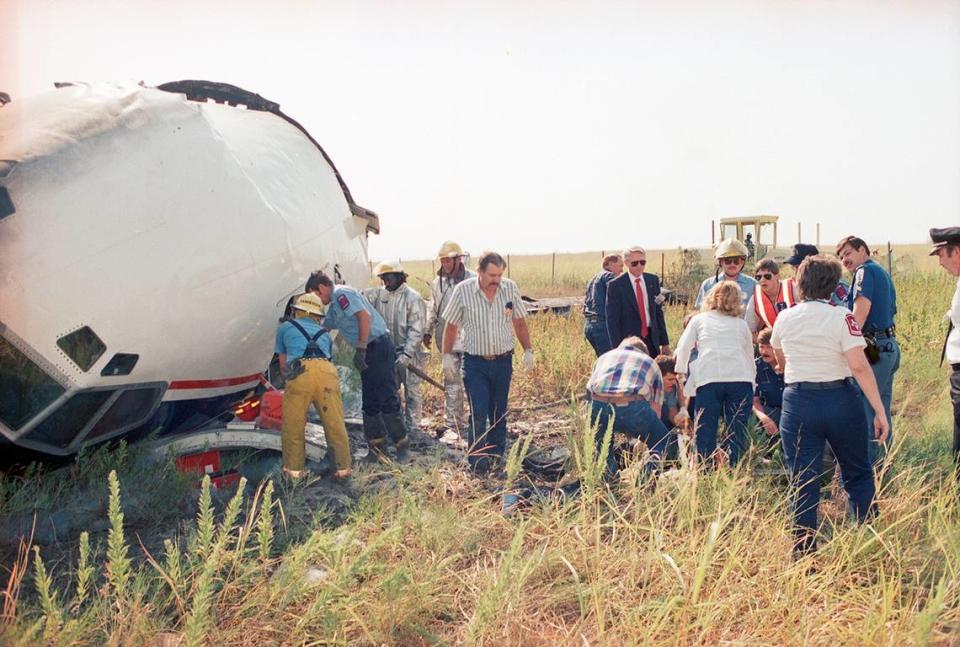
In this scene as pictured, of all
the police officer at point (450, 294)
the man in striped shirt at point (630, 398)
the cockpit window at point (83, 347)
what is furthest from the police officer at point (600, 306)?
the cockpit window at point (83, 347)

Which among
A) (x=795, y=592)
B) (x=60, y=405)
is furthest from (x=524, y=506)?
(x=60, y=405)

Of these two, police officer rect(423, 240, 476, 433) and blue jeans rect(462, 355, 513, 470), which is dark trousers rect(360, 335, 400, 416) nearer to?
police officer rect(423, 240, 476, 433)

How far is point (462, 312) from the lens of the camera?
20.2ft

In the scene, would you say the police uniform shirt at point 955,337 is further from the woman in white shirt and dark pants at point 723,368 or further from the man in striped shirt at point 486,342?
the man in striped shirt at point 486,342

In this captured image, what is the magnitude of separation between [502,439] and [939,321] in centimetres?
776

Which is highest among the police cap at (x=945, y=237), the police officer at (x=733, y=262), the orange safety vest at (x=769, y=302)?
the police cap at (x=945, y=237)

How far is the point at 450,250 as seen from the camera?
7516 mm

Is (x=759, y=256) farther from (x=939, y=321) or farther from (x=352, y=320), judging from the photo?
(x=352, y=320)

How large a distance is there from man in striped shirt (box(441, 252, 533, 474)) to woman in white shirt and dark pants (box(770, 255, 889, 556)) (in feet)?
7.64

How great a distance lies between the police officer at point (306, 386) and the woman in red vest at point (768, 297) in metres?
3.27

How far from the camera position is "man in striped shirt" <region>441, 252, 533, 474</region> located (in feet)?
19.9

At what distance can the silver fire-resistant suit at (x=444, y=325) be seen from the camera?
7.41m

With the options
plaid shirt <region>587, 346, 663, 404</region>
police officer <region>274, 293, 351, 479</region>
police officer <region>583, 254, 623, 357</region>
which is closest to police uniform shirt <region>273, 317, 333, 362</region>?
police officer <region>274, 293, 351, 479</region>

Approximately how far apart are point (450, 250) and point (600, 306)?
1.57 metres
